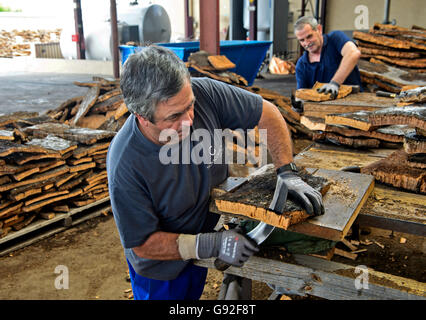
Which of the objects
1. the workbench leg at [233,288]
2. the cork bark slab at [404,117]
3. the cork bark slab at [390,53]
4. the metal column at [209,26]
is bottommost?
the workbench leg at [233,288]

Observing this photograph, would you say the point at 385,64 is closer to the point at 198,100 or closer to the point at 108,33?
the point at 198,100

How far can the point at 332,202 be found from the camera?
5.25 ft

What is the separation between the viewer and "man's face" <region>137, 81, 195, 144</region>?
1.58 meters

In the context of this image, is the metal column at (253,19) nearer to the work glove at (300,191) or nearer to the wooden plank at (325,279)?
the work glove at (300,191)

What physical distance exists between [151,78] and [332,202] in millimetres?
877

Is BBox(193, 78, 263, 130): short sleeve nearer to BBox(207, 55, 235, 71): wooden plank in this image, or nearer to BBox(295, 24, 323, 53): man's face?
BBox(295, 24, 323, 53): man's face

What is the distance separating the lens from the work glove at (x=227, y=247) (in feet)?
5.17

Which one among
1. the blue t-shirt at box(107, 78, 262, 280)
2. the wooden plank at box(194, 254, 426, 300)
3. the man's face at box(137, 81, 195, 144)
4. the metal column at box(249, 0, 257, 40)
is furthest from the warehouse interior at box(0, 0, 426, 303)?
the metal column at box(249, 0, 257, 40)

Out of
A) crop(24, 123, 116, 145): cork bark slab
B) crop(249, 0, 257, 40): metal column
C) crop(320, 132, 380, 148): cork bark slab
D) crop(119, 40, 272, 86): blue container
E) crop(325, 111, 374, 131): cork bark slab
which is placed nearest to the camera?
crop(325, 111, 374, 131): cork bark slab

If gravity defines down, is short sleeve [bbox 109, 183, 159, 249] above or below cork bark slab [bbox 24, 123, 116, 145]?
above

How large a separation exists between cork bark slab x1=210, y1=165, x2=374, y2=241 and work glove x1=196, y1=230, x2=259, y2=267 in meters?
0.11

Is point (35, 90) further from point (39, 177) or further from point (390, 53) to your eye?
point (390, 53)

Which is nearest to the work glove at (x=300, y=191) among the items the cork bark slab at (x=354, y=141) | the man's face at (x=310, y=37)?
the cork bark slab at (x=354, y=141)

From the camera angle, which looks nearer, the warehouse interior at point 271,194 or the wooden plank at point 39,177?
the warehouse interior at point 271,194
